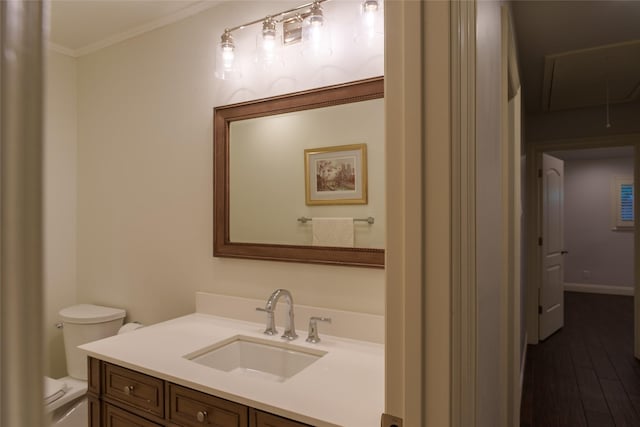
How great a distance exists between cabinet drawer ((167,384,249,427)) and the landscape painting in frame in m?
0.95

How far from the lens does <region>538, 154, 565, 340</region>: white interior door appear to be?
4.09m

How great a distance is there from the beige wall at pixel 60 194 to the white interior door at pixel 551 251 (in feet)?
14.0

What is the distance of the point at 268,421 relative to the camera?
3.88ft

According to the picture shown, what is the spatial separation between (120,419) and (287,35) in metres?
1.83

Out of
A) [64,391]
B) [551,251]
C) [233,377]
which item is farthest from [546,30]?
[64,391]

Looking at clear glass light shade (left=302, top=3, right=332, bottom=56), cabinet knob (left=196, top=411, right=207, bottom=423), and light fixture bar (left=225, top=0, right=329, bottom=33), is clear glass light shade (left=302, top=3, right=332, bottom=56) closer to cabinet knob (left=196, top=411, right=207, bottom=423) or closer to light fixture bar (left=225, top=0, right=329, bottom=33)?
light fixture bar (left=225, top=0, right=329, bottom=33)

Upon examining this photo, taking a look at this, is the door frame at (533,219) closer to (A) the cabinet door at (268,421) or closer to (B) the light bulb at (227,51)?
(B) the light bulb at (227,51)

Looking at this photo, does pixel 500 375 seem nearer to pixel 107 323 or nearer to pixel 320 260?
pixel 320 260

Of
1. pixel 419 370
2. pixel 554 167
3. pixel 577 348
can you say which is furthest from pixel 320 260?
pixel 554 167

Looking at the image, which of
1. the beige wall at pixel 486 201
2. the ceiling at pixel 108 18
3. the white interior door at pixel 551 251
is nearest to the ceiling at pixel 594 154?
the white interior door at pixel 551 251

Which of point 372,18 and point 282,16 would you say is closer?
point 372,18

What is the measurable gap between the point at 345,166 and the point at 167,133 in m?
1.17

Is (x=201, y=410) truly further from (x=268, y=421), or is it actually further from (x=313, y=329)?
(x=313, y=329)

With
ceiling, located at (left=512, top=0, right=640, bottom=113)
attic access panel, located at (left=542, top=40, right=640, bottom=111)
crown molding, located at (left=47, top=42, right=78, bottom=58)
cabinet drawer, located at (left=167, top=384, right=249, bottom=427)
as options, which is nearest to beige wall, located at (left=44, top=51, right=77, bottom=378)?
crown molding, located at (left=47, top=42, right=78, bottom=58)
